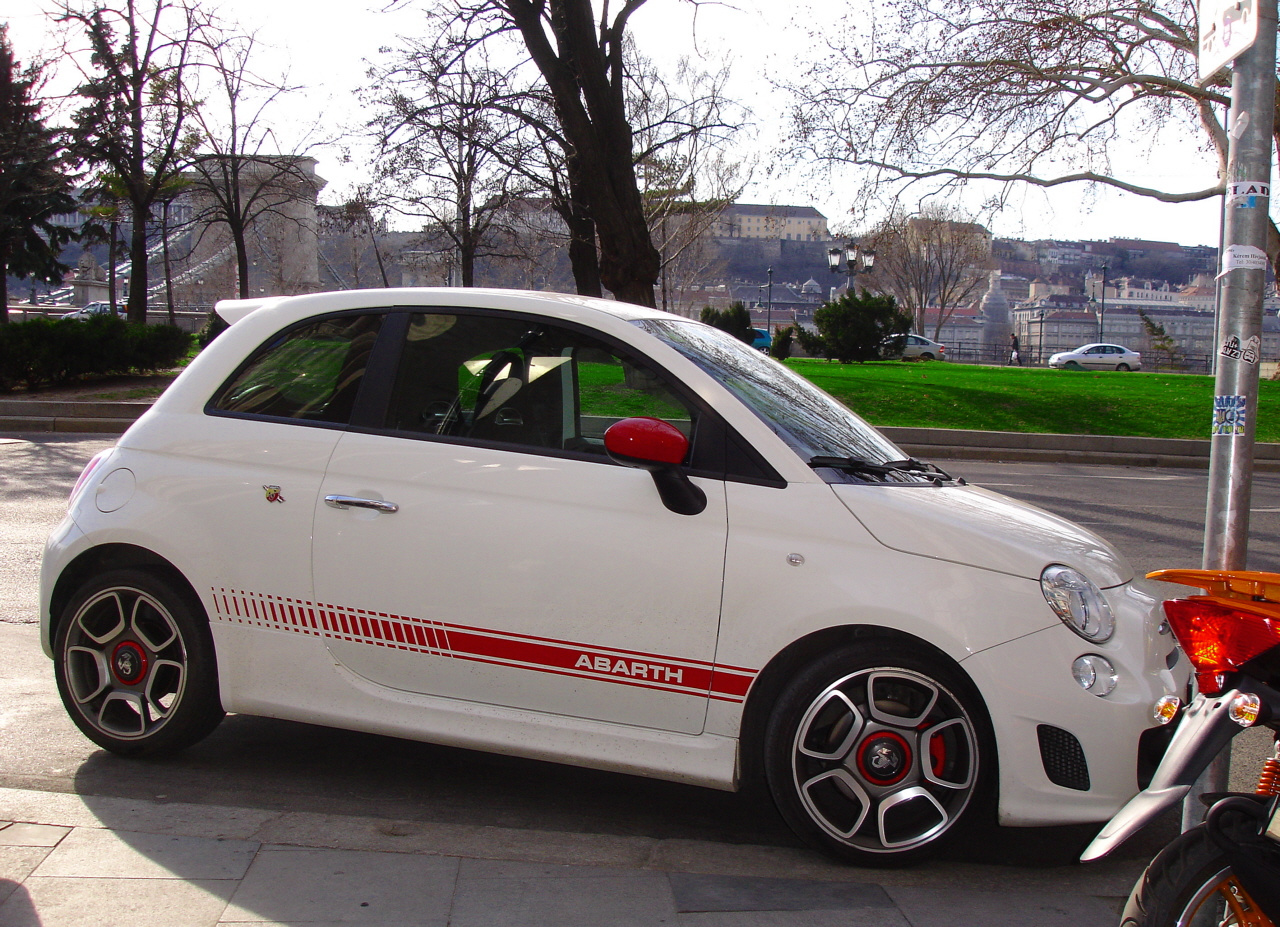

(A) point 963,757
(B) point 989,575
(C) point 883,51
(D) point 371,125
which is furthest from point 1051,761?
(C) point 883,51

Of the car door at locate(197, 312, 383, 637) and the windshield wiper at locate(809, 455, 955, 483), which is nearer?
the windshield wiper at locate(809, 455, 955, 483)

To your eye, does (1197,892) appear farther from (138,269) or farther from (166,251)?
(166,251)

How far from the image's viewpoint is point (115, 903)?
2857mm

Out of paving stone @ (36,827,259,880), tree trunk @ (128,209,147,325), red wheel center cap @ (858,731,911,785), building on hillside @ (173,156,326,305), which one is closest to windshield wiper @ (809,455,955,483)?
red wheel center cap @ (858,731,911,785)

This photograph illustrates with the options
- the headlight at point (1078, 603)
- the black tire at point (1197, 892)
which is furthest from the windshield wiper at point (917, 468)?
the black tire at point (1197, 892)

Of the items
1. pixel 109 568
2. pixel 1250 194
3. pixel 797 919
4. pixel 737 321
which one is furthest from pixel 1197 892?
pixel 737 321

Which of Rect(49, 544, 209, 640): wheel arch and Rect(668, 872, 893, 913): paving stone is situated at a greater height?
Rect(49, 544, 209, 640): wheel arch

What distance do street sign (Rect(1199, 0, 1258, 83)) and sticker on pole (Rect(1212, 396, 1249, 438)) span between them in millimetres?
1031

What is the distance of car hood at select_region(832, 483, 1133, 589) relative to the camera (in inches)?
127

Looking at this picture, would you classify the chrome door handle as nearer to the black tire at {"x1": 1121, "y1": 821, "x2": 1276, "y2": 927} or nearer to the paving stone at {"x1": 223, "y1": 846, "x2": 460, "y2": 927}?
the paving stone at {"x1": 223, "y1": 846, "x2": 460, "y2": 927}

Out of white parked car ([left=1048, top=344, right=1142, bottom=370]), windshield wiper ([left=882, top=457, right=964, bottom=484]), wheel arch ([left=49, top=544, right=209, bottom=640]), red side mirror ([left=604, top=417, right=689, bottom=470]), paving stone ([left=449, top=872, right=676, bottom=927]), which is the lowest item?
paving stone ([left=449, top=872, right=676, bottom=927])

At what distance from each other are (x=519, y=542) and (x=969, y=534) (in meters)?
1.34

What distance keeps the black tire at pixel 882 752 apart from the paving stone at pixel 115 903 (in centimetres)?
156

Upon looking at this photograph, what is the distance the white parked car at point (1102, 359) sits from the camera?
57.2 metres
